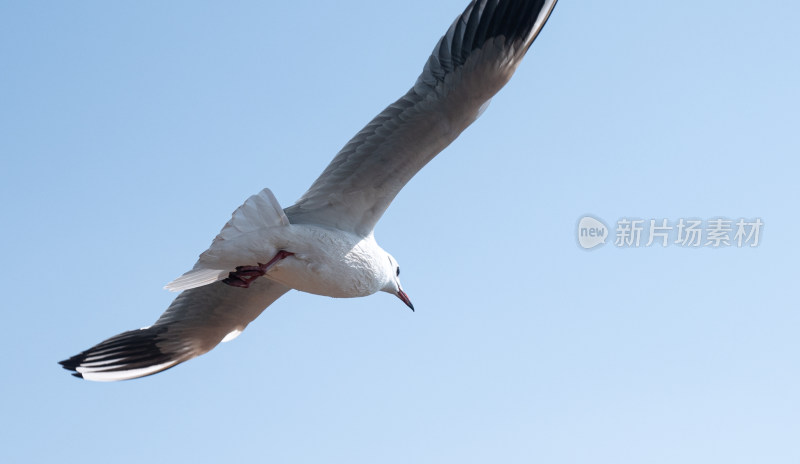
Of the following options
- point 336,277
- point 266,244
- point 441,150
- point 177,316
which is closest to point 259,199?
point 266,244

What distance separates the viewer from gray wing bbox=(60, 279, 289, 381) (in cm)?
711

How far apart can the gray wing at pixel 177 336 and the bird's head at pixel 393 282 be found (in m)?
0.81

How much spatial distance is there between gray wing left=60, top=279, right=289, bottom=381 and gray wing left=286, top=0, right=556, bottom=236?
165cm

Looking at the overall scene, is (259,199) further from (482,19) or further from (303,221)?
(482,19)

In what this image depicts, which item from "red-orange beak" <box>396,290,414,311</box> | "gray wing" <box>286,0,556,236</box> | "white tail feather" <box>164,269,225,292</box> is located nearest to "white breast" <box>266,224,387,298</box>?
"white tail feather" <box>164,269,225,292</box>

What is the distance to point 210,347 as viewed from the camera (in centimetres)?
739

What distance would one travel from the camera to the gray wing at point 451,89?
564cm

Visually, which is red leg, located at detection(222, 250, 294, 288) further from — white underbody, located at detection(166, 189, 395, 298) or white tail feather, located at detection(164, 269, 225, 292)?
white tail feather, located at detection(164, 269, 225, 292)

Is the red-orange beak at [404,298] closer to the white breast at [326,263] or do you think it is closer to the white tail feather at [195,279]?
the white breast at [326,263]

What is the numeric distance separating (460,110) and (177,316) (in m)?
2.93

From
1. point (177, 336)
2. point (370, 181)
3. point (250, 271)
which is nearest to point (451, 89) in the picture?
point (370, 181)

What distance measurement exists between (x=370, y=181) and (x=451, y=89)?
2.65ft

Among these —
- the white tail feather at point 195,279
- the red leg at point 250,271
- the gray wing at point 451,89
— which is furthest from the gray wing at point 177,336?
the gray wing at point 451,89

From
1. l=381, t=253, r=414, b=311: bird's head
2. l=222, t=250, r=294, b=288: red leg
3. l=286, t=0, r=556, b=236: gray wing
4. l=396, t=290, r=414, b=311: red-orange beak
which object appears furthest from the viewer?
l=396, t=290, r=414, b=311: red-orange beak
